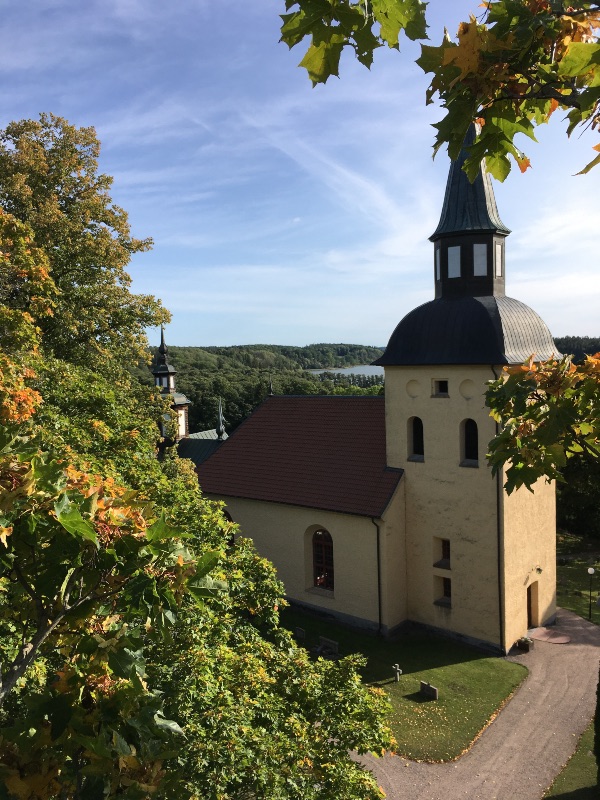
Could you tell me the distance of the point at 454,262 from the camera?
1961cm

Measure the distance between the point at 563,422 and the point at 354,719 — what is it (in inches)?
204

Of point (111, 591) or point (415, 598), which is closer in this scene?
point (111, 591)

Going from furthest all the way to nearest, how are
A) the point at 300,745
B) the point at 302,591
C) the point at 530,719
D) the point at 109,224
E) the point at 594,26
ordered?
the point at 302,591, the point at 109,224, the point at 530,719, the point at 300,745, the point at 594,26

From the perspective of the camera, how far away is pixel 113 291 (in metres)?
19.1

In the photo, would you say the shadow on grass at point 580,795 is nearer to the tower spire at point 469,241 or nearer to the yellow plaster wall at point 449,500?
the yellow plaster wall at point 449,500

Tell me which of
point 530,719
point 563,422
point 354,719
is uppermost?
point 563,422

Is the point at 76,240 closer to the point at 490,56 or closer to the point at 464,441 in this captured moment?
the point at 464,441

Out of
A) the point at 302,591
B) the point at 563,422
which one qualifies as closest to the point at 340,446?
the point at 302,591

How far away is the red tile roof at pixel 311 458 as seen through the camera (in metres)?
20.9

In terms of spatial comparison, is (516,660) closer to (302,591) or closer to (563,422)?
(302,591)

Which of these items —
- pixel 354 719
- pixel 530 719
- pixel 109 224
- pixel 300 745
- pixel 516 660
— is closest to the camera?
pixel 300 745

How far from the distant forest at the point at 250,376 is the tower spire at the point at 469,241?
21827 millimetres

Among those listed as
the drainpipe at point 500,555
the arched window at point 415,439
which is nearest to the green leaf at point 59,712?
the drainpipe at point 500,555

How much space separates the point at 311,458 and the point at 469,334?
7.66 metres
